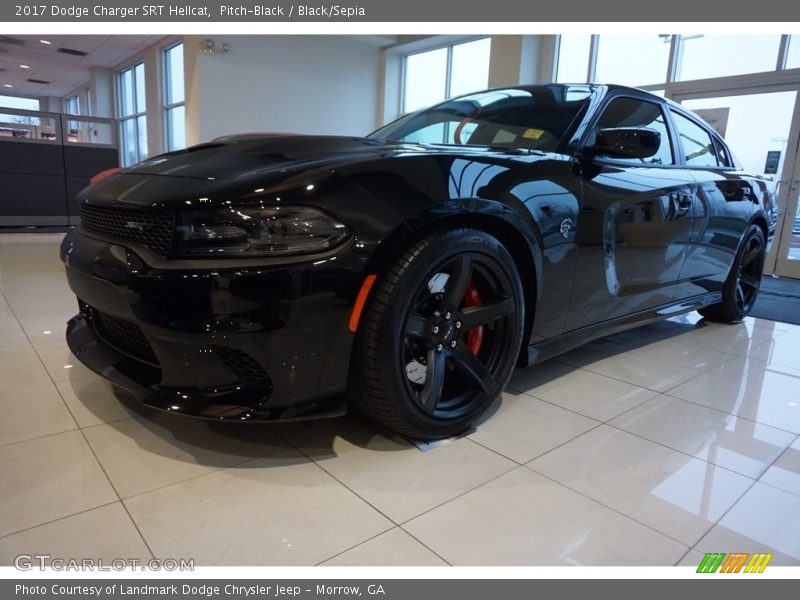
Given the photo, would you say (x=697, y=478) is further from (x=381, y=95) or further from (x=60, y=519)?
(x=381, y=95)

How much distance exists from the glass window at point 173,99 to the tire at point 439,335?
11407mm

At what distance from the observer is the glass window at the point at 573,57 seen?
7.59 metres

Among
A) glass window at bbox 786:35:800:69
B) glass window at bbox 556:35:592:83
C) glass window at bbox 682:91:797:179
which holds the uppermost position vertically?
glass window at bbox 556:35:592:83

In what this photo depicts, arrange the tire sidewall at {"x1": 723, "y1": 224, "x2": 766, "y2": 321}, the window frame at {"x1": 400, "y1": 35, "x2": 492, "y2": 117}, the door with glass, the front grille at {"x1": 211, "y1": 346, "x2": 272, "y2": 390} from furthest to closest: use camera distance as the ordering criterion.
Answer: the window frame at {"x1": 400, "y1": 35, "x2": 492, "y2": 117} → the door with glass → the tire sidewall at {"x1": 723, "y1": 224, "x2": 766, "y2": 321} → the front grille at {"x1": 211, "y1": 346, "x2": 272, "y2": 390}

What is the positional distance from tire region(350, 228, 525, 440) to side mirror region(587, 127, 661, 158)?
0.63 m

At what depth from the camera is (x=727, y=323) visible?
3.43 m

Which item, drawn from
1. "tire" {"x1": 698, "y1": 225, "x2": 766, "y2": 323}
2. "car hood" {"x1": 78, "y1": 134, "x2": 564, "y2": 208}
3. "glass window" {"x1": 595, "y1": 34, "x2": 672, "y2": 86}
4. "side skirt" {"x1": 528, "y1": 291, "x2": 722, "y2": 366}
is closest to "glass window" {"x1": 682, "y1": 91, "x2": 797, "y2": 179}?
"glass window" {"x1": 595, "y1": 34, "x2": 672, "y2": 86}

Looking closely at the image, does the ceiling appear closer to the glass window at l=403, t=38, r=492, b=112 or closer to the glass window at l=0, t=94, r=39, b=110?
the glass window at l=0, t=94, r=39, b=110

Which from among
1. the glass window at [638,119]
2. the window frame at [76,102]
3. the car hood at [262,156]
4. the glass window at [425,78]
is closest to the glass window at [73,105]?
the window frame at [76,102]

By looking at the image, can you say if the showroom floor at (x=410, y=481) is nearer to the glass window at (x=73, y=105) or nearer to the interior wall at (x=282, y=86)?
the interior wall at (x=282, y=86)

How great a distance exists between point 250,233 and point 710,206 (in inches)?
90.7

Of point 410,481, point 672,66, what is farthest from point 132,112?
point 410,481

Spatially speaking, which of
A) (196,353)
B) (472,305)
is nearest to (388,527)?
(196,353)

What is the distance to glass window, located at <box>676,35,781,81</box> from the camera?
602cm
